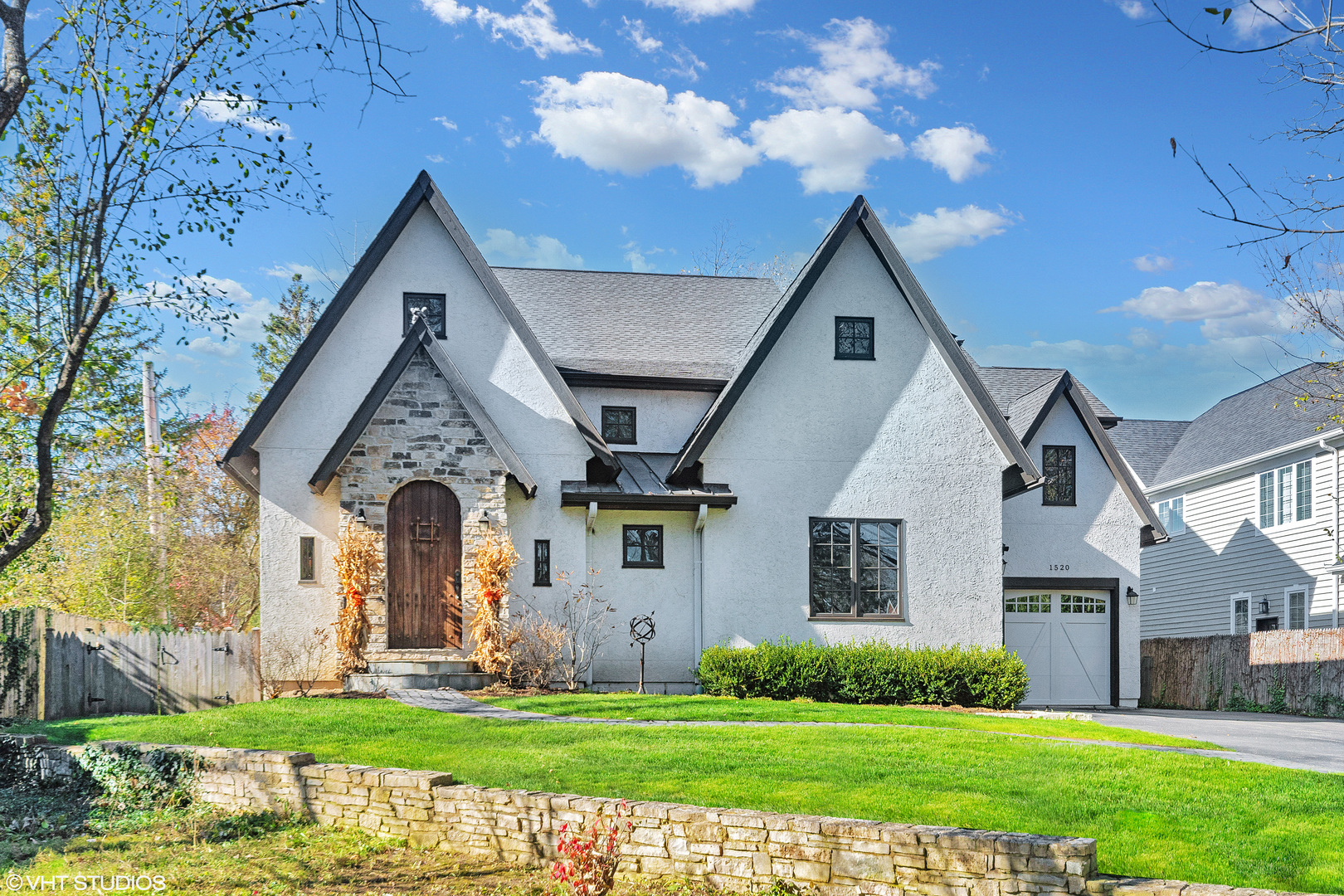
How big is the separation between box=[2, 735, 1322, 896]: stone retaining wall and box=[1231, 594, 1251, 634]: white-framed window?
22.1 m

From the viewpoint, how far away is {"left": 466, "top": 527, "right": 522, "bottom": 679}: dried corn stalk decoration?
15.4 meters

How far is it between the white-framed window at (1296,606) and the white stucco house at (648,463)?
9.00 metres

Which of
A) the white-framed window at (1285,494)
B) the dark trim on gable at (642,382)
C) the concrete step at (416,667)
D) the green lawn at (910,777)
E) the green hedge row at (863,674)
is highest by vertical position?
the dark trim on gable at (642,382)

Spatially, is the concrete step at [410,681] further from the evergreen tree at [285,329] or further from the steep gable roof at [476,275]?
the evergreen tree at [285,329]

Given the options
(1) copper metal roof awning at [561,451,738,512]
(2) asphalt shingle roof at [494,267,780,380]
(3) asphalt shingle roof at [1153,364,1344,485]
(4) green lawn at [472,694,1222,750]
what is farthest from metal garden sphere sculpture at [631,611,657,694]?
(3) asphalt shingle roof at [1153,364,1344,485]

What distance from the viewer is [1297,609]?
23.3 m

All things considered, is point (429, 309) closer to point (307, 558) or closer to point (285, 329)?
point (307, 558)

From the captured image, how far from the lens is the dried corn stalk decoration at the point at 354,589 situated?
50.1 feet

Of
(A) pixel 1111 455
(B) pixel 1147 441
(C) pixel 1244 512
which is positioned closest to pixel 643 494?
(A) pixel 1111 455

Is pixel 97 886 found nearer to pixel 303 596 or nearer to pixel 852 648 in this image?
pixel 303 596

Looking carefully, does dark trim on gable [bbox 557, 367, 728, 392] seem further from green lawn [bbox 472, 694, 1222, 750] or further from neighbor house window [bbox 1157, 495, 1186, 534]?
neighbor house window [bbox 1157, 495, 1186, 534]

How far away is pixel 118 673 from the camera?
15930 mm

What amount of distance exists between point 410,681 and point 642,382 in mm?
6705

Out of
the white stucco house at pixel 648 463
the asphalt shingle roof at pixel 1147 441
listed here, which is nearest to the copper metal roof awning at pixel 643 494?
the white stucco house at pixel 648 463
